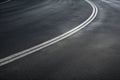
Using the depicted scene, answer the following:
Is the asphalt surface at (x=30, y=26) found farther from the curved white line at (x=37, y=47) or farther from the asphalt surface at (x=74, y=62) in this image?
the asphalt surface at (x=74, y=62)

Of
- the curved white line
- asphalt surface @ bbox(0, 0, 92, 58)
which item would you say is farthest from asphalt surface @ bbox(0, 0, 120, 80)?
asphalt surface @ bbox(0, 0, 92, 58)

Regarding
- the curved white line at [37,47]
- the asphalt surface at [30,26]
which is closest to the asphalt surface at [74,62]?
the curved white line at [37,47]

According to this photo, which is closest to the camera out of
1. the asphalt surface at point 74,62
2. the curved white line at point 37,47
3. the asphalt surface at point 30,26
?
the asphalt surface at point 74,62

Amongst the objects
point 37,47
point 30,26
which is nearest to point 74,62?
point 37,47

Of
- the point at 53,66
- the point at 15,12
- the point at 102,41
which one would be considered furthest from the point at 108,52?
the point at 15,12

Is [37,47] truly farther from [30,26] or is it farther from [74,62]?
[30,26]

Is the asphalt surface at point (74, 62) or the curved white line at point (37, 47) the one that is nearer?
the asphalt surface at point (74, 62)

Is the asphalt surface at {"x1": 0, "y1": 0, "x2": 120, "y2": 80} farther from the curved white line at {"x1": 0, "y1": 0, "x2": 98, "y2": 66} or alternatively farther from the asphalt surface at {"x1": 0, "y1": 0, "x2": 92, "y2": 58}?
the asphalt surface at {"x1": 0, "y1": 0, "x2": 92, "y2": 58}

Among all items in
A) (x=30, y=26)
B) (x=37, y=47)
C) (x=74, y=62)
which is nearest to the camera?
(x=74, y=62)

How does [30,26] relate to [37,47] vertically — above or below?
below

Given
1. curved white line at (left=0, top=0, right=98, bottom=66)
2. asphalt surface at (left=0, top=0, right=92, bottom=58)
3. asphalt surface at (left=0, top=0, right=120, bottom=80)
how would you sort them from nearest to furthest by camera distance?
1. asphalt surface at (left=0, top=0, right=120, bottom=80)
2. curved white line at (left=0, top=0, right=98, bottom=66)
3. asphalt surface at (left=0, top=0, right=92, bottom=58)

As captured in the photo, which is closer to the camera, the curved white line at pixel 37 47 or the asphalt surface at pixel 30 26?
the curved white line at pixel 37 47

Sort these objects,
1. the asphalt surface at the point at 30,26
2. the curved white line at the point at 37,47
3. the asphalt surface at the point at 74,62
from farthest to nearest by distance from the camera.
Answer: the asphalt surface at the point at 30,26 < the curved white line at the point at 37,47 < the asphalt surface at the point at 74,62

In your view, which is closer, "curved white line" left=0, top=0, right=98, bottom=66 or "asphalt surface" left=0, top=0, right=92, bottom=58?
"curved white line" left=0, top=0, right=98, bottom=66
